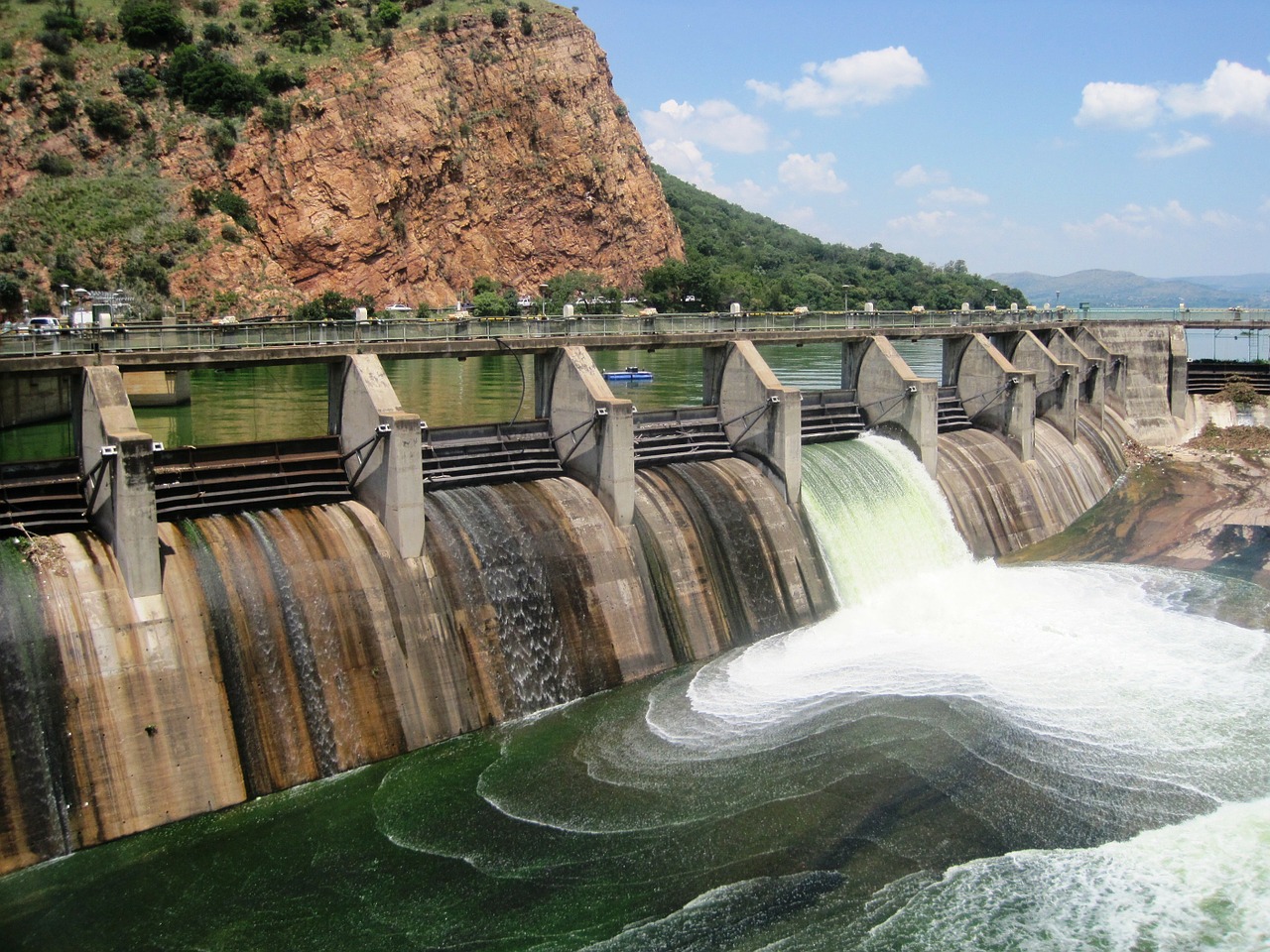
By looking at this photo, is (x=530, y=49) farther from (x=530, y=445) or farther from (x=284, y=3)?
(x=530, y=445)

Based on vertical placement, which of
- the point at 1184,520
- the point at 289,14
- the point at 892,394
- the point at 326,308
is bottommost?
the point at 1184,520

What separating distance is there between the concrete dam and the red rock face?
70093 millimetres

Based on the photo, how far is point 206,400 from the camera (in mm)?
56938

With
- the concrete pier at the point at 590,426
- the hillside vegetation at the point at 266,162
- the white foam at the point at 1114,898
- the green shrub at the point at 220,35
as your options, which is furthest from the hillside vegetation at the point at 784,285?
the white foam at the point at 1114,898

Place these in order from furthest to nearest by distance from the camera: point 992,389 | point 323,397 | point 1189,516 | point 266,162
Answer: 1. point 266,162
2. point 323,397
3. point 992,389
4. point 1189,516

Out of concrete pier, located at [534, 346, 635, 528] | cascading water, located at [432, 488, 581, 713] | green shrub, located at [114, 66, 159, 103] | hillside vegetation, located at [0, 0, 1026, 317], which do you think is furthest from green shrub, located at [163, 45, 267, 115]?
cascading water, located at [432, 488, 581, 713]

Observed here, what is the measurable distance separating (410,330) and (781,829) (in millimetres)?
15958

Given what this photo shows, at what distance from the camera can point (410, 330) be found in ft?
94.6

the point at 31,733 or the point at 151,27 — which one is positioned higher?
the point at 151,27

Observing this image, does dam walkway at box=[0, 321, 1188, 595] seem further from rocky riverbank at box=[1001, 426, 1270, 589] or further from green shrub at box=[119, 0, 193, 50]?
green shrub at box=[119, 0, 193, 50]

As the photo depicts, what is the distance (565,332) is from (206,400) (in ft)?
105

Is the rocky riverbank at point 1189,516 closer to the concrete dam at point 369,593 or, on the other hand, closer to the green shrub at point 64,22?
the concrete dam at point 369,593

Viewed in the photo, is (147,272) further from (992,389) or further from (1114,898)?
(1114,898)

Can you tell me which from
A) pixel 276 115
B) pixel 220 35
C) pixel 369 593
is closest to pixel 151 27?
pixel 220 35
